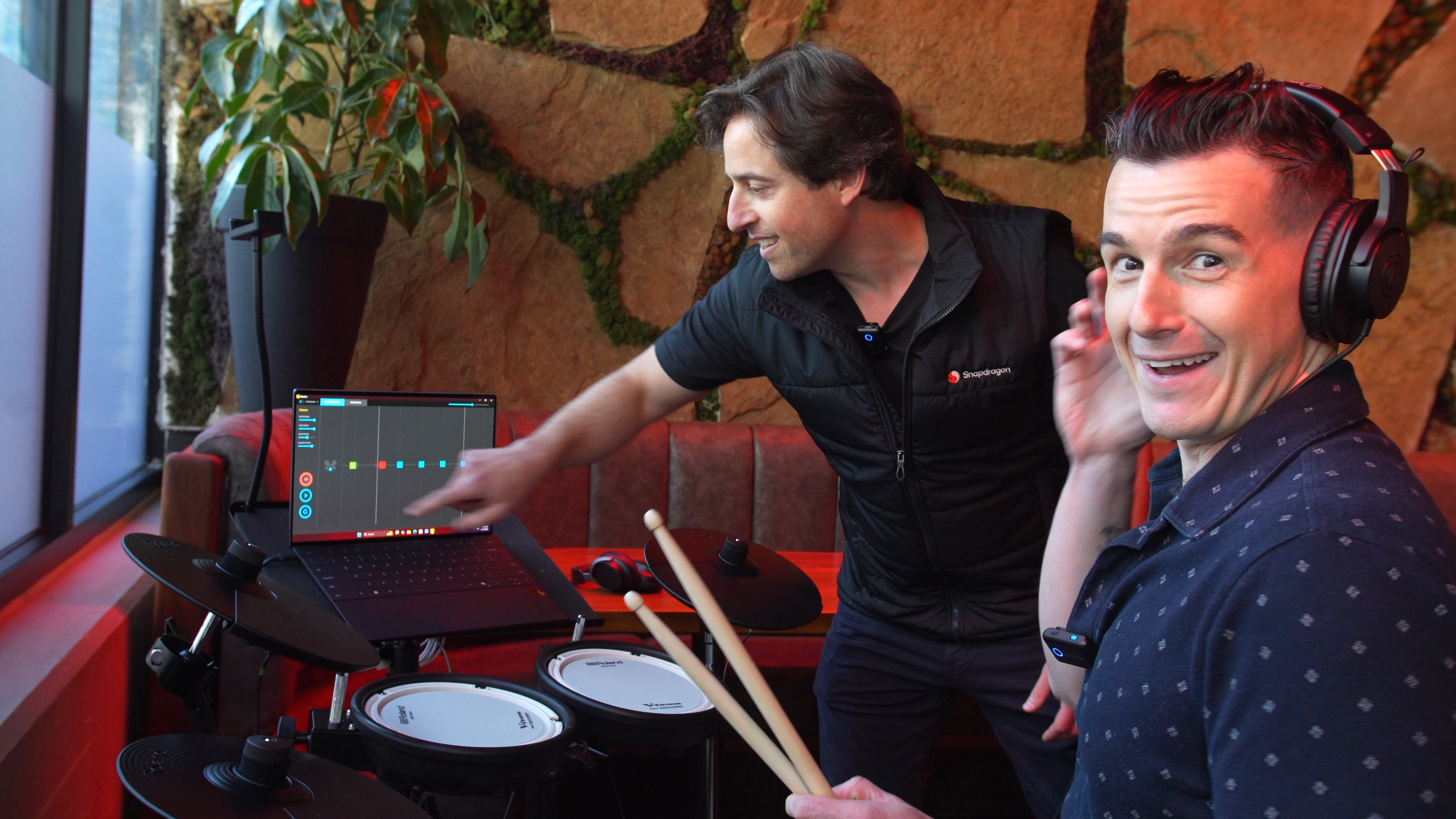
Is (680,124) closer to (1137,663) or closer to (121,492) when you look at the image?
(121,492)

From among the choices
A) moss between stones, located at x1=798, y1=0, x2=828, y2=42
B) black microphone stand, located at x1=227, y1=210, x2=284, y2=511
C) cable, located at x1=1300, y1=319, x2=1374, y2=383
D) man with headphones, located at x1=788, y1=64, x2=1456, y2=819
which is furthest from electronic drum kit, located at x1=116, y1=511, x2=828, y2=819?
moss between stones, located at x1=798, y1=0, x2=828, y2=42

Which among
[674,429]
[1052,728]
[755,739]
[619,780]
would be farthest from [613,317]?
[755,739]

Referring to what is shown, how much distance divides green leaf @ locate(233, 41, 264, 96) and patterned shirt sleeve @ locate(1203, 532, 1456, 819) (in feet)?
8.09

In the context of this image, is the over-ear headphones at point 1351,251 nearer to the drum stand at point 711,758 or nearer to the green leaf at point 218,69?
the drum stand at point 711,758

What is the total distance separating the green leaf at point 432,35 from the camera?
2518 mm

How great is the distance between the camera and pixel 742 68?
308cm

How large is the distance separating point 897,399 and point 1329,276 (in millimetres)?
855

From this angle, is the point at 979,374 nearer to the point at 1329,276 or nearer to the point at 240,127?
the point at 1329,276

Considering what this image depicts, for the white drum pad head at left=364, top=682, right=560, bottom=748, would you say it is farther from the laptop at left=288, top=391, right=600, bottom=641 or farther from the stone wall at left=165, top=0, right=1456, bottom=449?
the stone wall at left=165, top=0, right=1456, bottom=449

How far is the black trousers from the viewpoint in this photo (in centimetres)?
153

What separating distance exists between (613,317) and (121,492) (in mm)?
1376

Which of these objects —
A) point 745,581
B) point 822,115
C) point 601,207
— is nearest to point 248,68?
point 601,207

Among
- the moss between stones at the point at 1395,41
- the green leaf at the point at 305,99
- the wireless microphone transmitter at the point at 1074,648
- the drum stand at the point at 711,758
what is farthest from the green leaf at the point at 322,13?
the moss between stones at the point at 1395,41

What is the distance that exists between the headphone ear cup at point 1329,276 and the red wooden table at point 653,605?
3.71ft
